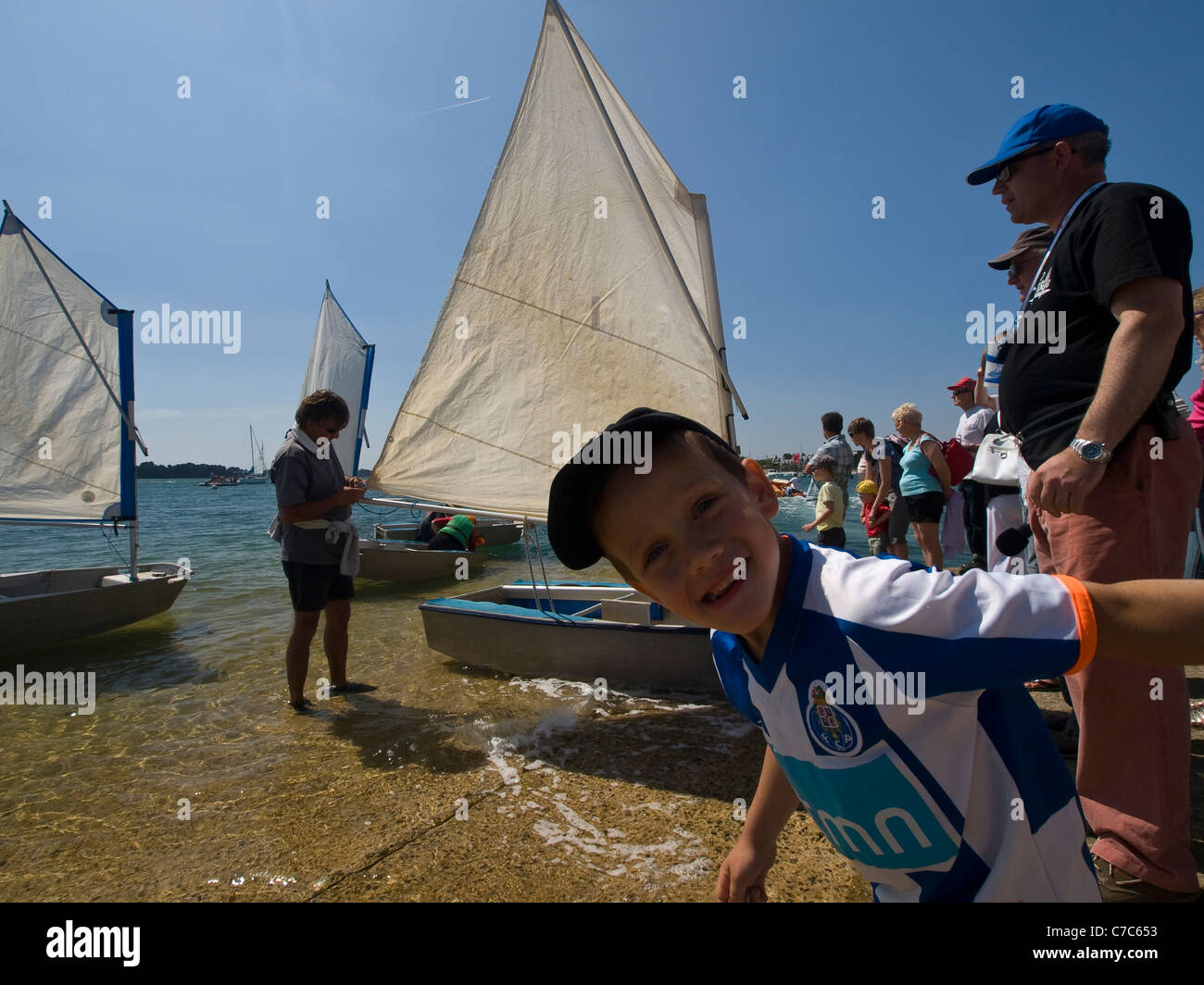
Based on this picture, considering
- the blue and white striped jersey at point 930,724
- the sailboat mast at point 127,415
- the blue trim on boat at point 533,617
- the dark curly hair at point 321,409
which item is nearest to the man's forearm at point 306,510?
Result: the dark curly hair at point 321,409

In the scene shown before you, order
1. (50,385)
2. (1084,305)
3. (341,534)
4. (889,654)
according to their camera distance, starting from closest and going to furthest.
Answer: (889,654)
(1084,305)
(341,534)
(50,385)

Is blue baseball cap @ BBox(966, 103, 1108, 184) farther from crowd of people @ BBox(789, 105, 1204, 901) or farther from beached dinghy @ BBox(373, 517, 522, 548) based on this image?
beached dinghy @ BBox(373, 517, 522, 548)

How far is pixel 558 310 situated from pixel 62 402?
7.37 metres

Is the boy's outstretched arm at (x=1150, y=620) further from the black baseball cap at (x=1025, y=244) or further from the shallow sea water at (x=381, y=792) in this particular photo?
the black baseball cap at (x=1025, y=244)

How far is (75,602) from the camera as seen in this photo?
7.16 metres

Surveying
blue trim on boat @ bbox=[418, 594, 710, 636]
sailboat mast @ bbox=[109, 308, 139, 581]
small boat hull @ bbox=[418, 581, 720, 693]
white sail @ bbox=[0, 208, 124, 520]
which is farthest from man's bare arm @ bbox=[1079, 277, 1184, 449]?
white sail @ bbox=[0, 208, 124, 520]

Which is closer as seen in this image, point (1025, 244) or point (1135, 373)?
point (1135, 373)

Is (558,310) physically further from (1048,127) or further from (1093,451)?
(1093,451)

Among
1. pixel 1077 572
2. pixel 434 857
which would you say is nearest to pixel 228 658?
pixel 434 857

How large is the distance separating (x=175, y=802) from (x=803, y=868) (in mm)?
3304

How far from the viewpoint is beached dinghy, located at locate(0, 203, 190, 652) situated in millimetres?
8234

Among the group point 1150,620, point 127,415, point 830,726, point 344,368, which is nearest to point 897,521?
point 830,726

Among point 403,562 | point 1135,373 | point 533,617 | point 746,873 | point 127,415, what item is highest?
point 127,415

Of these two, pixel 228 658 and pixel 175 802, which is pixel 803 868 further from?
pixel 228 658
